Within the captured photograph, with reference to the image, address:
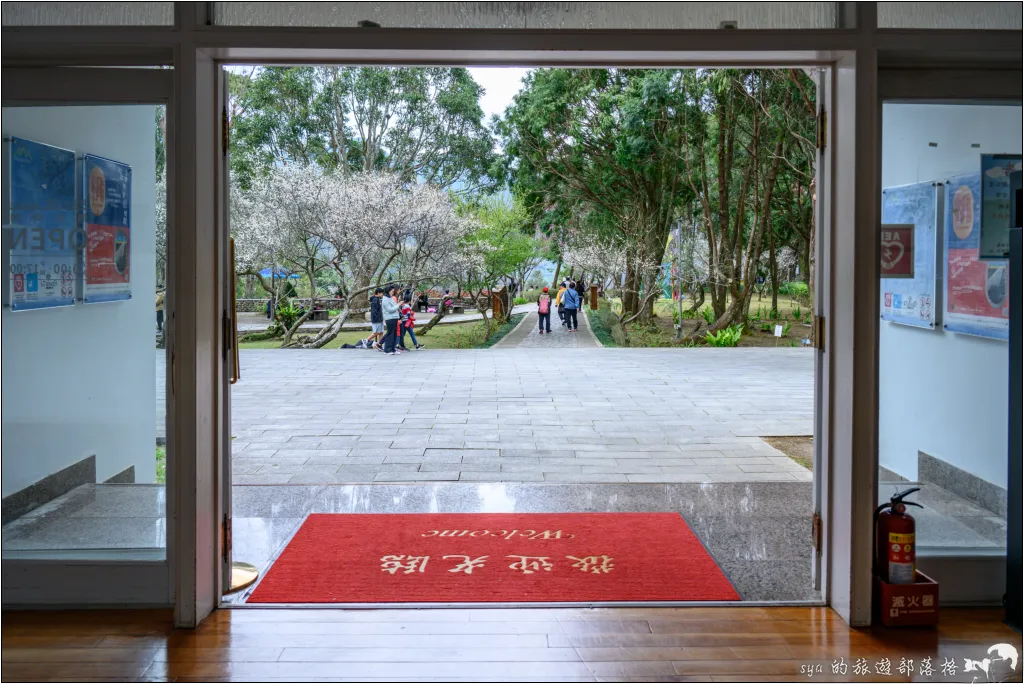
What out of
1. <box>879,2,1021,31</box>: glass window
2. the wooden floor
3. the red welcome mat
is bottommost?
the red welcome mat

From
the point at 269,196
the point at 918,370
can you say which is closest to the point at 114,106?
the point at 918,370

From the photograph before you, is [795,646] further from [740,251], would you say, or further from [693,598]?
[740,251]

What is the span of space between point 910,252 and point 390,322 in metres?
12.1

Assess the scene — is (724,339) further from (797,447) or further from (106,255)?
(106,255)

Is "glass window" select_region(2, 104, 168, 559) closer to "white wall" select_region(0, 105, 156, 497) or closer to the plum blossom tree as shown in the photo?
"white wall" select_region(0, 105, 156, 497)

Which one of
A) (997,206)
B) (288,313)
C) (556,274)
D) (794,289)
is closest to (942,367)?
(997,206)

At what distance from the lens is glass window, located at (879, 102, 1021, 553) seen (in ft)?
10.2

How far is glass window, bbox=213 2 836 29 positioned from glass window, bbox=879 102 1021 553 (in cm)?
45

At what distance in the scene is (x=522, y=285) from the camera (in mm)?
24266

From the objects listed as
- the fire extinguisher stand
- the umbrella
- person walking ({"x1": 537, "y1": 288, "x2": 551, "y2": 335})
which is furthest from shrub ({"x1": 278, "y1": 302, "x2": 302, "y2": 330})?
the fire extinguisher stand

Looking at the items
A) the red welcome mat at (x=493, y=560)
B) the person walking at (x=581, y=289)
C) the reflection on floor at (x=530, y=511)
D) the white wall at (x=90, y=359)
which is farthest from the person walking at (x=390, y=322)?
the white wall at (x=90, y=359)

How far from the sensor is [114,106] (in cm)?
308

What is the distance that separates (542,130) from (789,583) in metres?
16.6

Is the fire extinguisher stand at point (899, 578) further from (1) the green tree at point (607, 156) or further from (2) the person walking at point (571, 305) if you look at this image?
(2) the person walking at point (571, 305)
